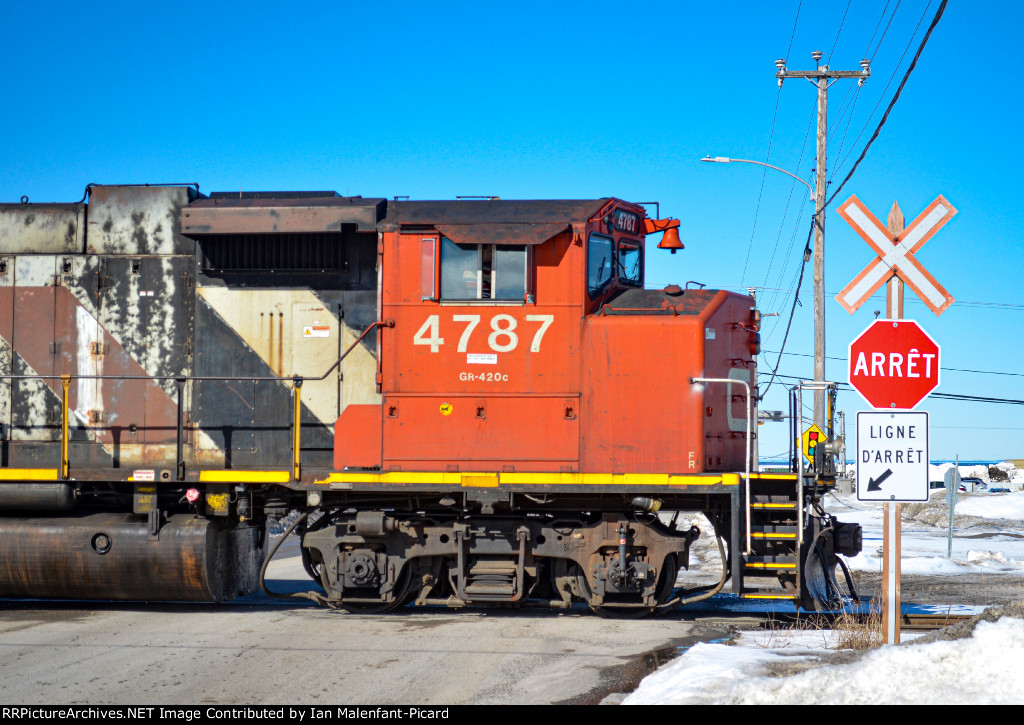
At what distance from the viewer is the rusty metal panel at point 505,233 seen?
9969mm

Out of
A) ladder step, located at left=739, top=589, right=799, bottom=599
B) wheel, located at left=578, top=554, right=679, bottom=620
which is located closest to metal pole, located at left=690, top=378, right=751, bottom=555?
ladder step, located at left=739, top=589, right=799, bottom=599

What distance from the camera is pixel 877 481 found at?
286 inches

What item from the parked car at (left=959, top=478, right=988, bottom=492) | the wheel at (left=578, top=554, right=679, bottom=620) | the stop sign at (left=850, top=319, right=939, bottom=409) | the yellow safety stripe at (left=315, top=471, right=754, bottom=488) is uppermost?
the stop sign at (left=850, top=319, right=939, bottom=409)

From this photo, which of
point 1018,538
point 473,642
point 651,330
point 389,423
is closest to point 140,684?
point 473,642

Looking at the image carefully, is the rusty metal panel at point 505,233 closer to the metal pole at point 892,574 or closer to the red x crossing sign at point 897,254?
the red x crossing sign at point 897,254

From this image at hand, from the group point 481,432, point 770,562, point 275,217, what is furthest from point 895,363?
point 275,217

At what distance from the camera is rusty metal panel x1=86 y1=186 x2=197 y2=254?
11203 millimetres

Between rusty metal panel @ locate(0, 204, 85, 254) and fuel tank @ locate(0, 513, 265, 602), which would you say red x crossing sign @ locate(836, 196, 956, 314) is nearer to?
fuel tank @ locate(0, 513, 265, 602)

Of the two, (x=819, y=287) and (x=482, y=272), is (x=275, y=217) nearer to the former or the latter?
(x=482, y=272)

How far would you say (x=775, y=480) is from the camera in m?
9.99

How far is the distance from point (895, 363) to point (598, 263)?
3.86 metres

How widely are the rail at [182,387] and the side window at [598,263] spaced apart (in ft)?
7.40

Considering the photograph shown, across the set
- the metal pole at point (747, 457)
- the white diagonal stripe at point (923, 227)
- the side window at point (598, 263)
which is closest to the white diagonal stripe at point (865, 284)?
the white diagonal stripe at point (923, 227)

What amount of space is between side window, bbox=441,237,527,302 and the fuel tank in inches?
156
